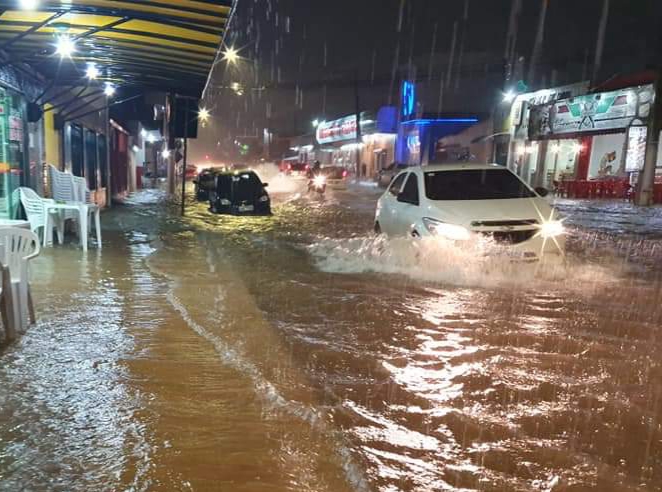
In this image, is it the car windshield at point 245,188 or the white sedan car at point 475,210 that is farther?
the car windshield at point 245,188

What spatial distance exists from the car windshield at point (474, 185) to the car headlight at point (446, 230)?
0.69 meters

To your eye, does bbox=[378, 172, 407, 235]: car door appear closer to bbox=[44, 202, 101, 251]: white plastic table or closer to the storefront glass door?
bbox=[44, 202, 101, 251]: white plastic table

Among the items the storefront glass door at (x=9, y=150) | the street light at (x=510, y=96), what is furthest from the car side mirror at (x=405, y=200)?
the street light at (x=510, y=96)

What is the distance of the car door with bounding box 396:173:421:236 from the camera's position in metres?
8.59

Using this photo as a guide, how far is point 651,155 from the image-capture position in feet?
68.9

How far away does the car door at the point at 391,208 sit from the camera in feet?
31.3

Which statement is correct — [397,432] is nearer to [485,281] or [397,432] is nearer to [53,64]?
[485,281]

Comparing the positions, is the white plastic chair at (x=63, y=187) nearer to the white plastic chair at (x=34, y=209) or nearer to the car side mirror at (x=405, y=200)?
the white plastic chair at (x=34, y=209)

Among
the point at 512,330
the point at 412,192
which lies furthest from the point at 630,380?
the point at 412,192

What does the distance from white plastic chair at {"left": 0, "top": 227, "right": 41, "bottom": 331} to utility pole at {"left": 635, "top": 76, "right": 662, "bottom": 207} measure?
21438 millimetres

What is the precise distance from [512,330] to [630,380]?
55.0 inches

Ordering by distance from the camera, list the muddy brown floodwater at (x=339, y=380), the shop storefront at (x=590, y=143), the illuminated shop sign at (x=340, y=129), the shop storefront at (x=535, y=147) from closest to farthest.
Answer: the muddy brown floodwater at (x=339, y=380), the shop storefront at (x=590, y=143), the shop storefront at (x=535, y=147), the illuminated shop sign at (x=340, y=129)

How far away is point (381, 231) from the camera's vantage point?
1039 centimetres

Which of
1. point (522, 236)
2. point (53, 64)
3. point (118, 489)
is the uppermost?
point (53, 64)
